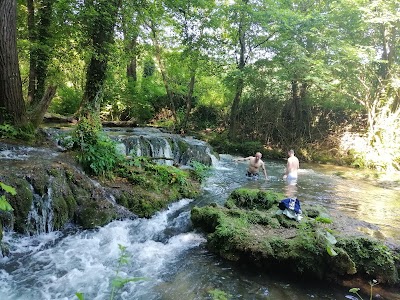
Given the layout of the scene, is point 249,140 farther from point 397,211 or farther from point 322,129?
point 397,211

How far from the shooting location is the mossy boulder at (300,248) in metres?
4.13

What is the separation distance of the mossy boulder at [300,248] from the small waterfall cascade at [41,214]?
277cm

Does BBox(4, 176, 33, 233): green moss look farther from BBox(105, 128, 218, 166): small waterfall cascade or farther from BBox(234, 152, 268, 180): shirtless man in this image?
BBox(234, 152, 268, 180): shirtless man

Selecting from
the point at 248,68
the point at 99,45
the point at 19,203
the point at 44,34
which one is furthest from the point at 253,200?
the point at 248,68

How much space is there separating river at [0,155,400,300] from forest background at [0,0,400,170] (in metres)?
6.23

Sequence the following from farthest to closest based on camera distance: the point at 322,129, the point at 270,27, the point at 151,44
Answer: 1. the point at 322,129
2. the point at 151,44
3. the point at 270,27

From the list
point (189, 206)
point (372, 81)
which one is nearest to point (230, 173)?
point (189, 206)

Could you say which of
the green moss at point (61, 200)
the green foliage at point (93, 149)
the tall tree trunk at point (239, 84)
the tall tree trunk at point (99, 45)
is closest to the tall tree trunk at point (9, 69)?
the tall tree trunk at point (99, 45)

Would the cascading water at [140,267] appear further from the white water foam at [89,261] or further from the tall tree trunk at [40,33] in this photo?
the tall tree trunk at [40,33]

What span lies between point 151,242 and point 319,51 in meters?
14.1

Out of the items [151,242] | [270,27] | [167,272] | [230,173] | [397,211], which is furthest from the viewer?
[270,27]

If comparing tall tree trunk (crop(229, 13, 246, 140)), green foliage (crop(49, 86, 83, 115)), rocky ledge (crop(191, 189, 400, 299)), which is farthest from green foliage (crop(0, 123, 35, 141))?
tall tree trunk (crop(229, 13, 246, 140))

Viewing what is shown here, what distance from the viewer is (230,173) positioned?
12.2m

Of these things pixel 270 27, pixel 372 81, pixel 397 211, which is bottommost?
pixel 397 211
